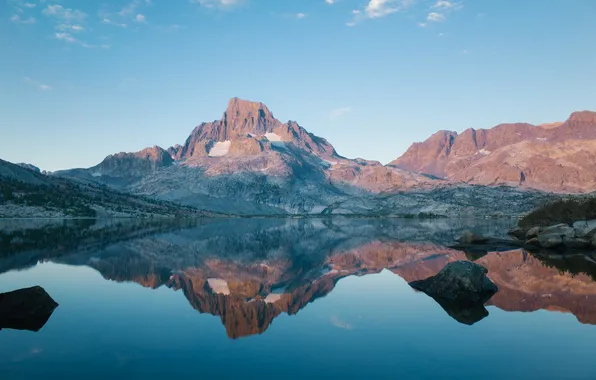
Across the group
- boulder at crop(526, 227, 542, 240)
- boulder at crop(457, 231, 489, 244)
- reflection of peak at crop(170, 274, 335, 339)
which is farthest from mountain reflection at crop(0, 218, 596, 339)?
boulder at crop(526, 227, 542, 240)

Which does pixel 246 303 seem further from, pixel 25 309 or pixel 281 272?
pixel 281 272

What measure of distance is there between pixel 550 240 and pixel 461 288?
43.8m

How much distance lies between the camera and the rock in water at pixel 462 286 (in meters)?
33.8

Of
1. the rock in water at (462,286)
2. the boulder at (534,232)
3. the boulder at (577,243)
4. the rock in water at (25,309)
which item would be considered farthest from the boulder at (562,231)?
the rock in water at (25,309)

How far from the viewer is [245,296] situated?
36875mm

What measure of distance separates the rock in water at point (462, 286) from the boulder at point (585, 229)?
4154 cm

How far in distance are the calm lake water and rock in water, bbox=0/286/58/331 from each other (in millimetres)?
862

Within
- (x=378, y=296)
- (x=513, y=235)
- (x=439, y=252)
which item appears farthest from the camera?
(x=513, y=235)

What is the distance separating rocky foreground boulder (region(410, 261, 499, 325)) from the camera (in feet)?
104

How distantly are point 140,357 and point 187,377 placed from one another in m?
3.78

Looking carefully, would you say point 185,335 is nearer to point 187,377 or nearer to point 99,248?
point 187,377

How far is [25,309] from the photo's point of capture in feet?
91.0

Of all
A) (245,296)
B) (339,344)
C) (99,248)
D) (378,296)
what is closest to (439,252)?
(378,296)

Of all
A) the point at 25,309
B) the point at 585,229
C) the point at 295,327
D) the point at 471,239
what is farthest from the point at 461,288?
the point at 471,239
